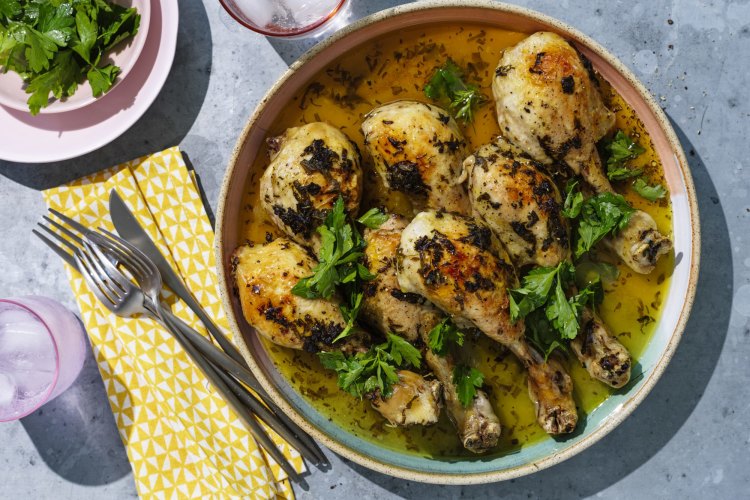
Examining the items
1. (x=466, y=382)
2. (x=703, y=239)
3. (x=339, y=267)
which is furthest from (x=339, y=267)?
(x=703, y=239)

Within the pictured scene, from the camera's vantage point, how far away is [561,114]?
205cm

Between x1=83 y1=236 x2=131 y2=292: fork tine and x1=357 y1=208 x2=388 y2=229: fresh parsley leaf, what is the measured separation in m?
0.91

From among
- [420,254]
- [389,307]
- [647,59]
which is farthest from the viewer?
[647,59]

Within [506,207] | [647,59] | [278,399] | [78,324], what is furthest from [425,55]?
[78,324]

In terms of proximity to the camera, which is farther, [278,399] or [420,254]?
[278,399]

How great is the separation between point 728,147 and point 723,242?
14.0 inches

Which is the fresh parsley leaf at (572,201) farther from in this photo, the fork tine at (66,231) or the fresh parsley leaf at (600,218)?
the fork tine at (66,231)

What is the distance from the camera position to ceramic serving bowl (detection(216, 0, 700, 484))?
215 centimetres

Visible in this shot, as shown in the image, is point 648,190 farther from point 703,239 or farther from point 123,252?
point 123,252

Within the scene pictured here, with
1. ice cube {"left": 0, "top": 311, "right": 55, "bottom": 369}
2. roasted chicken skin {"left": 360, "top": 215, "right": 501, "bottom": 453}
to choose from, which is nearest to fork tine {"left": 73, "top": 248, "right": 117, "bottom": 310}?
ice cube {"left": 0, "top": 311, "right": 55, "bottom": 369}

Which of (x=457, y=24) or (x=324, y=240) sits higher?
(x=457, y=24)

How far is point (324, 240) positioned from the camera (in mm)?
2109

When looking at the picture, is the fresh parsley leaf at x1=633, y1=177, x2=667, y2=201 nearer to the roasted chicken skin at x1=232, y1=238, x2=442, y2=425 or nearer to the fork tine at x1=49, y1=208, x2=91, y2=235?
the roasted chicken skin at x1=232, y1=238, x2=442, y2=425

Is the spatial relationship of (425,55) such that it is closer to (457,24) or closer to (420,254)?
(457,24)
